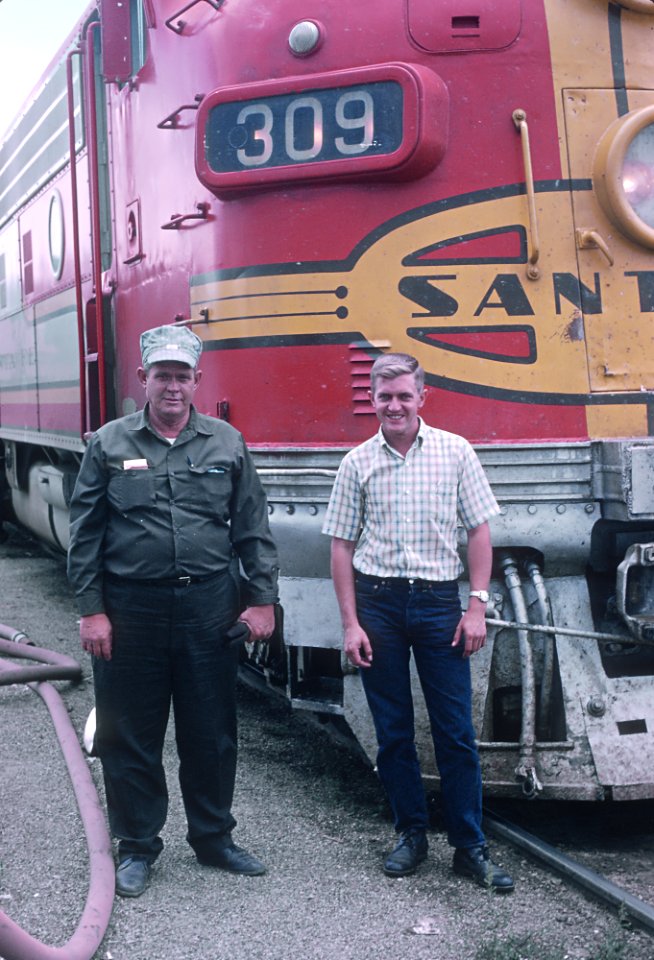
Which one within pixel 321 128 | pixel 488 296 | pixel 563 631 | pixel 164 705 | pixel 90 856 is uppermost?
pixel 321 128

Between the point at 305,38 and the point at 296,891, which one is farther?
the point at 305,38

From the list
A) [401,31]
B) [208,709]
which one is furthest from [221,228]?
[208,709]

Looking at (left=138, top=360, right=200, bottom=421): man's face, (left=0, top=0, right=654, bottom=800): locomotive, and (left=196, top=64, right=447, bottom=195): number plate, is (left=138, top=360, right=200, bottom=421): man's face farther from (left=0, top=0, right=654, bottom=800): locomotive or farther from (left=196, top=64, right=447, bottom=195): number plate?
(left=196, top=64, right=447, bottom=195): number plate

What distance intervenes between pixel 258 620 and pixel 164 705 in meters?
0.42

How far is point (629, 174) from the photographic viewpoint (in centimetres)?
419

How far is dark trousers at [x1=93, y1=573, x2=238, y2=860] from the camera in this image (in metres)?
3.75

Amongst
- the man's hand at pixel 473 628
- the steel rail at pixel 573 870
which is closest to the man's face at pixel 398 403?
the man's hand at pixel 473 628

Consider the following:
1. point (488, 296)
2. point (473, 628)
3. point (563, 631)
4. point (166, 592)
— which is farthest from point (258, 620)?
point (488, 296)

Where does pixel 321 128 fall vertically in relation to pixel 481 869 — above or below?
above

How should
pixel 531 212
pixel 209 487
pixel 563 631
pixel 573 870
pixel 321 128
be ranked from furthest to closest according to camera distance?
pixel 321 128 → pixel 531 212 → pixel 563 631 → pixel 209 487 → pixel 573 870

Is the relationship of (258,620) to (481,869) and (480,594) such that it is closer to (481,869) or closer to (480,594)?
(480,594)

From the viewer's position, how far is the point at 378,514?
149 inches

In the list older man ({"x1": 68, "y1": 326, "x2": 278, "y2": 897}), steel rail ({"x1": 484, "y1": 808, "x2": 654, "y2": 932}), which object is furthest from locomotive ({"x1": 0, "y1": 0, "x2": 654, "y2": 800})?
older man ({"x1": 68, "y1": 326, "x2": 278, "y2": 897})

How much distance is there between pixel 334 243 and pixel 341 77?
1.93 ft
